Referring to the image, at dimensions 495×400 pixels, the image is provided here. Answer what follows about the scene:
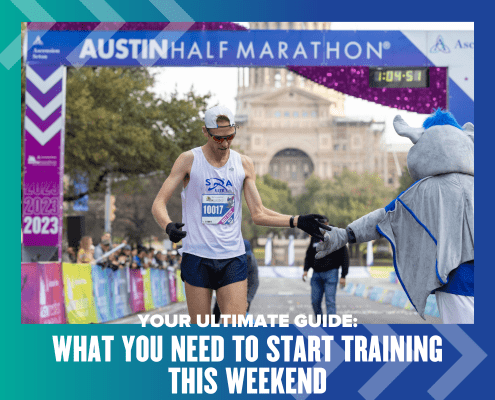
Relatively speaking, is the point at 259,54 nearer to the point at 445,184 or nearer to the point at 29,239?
the point at 29,239

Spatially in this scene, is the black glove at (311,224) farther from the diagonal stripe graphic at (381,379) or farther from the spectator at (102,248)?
the spectator at (102,248)

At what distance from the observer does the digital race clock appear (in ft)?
39.4

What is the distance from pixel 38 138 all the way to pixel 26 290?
12.0ft

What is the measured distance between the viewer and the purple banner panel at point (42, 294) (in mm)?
9211

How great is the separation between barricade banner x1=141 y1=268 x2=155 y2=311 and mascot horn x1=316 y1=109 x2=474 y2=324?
11153 millimetres

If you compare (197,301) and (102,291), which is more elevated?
(197,301)

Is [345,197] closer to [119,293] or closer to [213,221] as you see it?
[119,293]

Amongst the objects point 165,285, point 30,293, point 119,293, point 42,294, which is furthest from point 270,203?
point 30,293

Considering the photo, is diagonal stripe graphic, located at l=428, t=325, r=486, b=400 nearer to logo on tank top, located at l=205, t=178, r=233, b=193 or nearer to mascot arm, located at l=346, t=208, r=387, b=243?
mascot arm, located at l=346, t=208, r=387, b=243

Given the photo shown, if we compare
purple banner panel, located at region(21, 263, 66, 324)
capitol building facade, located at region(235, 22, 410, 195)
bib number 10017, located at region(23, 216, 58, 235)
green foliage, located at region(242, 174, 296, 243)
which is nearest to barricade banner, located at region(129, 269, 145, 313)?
bib number 10017, located at region(23, 216, 58, 235)

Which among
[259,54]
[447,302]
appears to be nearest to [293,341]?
[447,302]

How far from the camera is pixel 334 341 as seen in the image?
3.31m

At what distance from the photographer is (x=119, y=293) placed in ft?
42.3

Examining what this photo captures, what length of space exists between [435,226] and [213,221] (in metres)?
1.45
